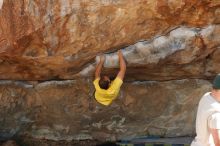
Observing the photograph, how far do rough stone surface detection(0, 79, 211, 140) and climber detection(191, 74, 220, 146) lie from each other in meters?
1.90

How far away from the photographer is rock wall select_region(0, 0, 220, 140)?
344 centimetres

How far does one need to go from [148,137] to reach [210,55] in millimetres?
1221

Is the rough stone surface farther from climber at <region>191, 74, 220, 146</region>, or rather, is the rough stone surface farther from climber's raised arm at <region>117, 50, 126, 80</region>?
climber at <region>191, 74, 220, 146</region>

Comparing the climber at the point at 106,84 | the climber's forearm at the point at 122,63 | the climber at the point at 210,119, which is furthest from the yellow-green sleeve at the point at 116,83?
the climber at the point at 210,119

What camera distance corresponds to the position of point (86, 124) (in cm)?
450

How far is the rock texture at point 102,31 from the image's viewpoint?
3400 millimetres

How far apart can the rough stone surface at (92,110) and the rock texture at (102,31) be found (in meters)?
0.44

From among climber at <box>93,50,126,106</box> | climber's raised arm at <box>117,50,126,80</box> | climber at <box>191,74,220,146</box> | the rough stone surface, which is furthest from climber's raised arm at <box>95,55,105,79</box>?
climber at <box>191,74,220,146</box>

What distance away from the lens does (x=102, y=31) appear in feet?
11.6

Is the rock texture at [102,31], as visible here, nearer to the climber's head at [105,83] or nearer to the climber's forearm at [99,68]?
the climber's forearm at [99,68]

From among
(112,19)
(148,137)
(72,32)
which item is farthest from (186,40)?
(148,137)

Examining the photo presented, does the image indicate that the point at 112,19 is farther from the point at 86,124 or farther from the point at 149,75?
the point at 86,124

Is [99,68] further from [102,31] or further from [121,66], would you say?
[102,31]

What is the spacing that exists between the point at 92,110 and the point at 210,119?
2270 mm
